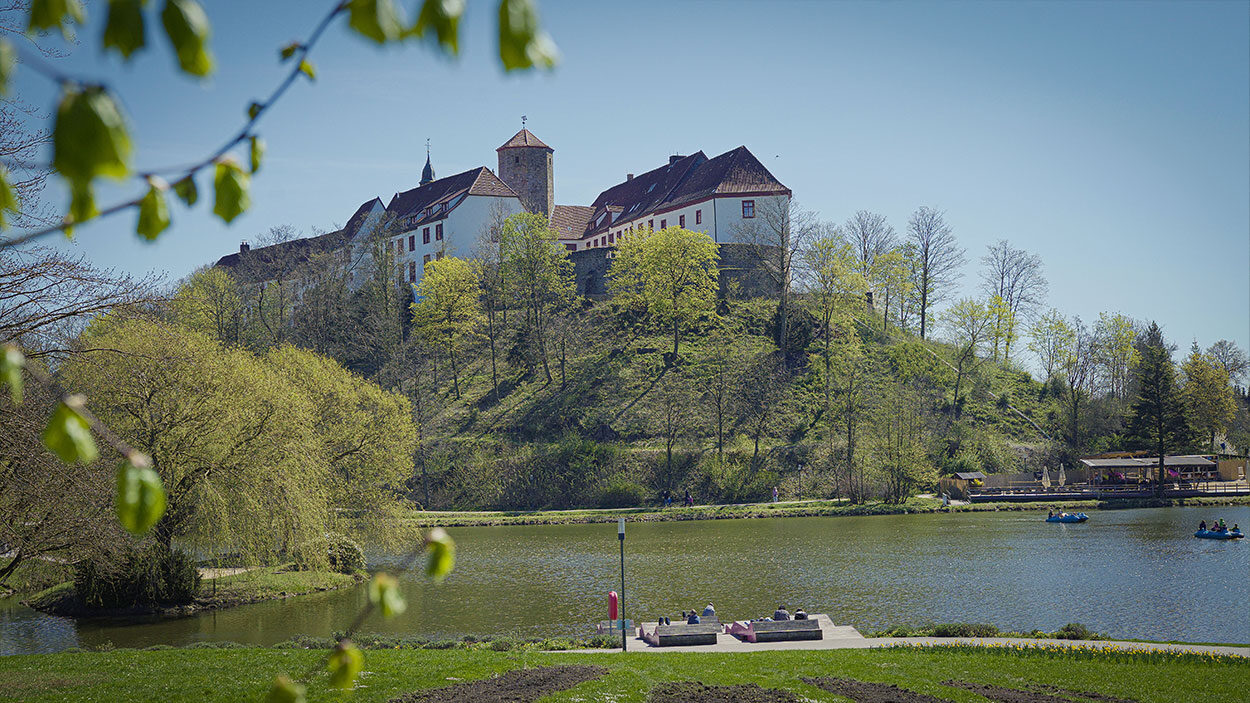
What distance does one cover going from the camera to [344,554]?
29.1 metres

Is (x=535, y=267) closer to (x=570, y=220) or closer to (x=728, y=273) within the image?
(x=728, y=273)

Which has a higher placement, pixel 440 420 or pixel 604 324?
pixel 604 324

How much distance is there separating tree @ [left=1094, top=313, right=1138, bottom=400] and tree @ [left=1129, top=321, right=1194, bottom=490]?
1539 cm

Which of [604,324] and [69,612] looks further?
[604,324]

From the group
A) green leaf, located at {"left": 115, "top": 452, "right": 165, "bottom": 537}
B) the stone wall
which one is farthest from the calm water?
the stone wall

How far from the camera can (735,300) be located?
7181 cm

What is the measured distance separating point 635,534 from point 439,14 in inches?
1512

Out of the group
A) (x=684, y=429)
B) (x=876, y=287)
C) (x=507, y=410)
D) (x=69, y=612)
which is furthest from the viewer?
(x=876, y=287)

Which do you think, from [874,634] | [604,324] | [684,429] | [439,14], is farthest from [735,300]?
[439,14]

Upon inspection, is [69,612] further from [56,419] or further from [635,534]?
[56,419]

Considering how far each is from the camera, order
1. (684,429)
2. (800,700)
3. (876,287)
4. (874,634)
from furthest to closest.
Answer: (876,287)
(684,429)
(874,634)
(800,700)

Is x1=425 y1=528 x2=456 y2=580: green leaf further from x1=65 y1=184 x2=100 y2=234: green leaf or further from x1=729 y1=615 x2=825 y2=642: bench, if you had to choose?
x1=729 y1=615 x2=825 y2=642: bench

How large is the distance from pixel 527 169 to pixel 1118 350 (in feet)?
171

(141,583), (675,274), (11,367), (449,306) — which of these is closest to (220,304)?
(449,306)
